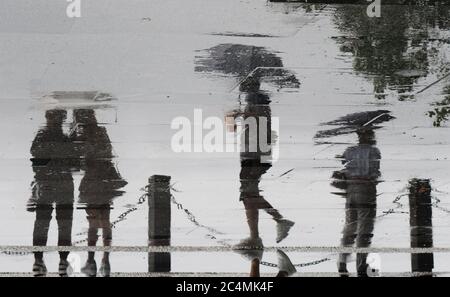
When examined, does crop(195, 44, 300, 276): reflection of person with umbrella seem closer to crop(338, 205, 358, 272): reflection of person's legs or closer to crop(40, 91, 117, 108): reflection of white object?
crop(338, 205, 358, 272): reflection of person's legs

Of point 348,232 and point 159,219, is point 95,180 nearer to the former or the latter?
point 159,219

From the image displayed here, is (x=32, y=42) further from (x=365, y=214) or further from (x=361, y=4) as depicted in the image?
(x=365, y=214)

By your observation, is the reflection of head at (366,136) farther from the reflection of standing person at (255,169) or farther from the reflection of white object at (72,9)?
the reflection of white object at (72,9)

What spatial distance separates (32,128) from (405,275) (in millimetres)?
2498

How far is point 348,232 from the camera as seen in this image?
3717mm

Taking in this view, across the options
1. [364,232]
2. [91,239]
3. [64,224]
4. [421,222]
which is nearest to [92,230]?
[91,239]

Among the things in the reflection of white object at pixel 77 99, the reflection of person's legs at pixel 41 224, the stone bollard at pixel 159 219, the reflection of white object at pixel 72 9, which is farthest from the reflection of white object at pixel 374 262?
the reflection of white object at pixel 72 9

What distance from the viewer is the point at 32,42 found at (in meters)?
3.24

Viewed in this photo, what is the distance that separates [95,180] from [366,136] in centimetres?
169

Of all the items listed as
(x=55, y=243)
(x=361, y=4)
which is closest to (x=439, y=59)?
(x=361, y=4)

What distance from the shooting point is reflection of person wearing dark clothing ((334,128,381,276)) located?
360 cm

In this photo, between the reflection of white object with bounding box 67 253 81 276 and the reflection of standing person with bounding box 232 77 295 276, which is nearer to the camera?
the reflection of standing person with bounding box 232 77 295 276

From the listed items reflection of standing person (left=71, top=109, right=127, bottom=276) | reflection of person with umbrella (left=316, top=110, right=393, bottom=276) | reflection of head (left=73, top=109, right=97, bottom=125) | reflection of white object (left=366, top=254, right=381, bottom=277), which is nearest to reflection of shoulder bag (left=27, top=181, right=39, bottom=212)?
reflection of standing person (left=71, top=109, right=127, bottom=276)
